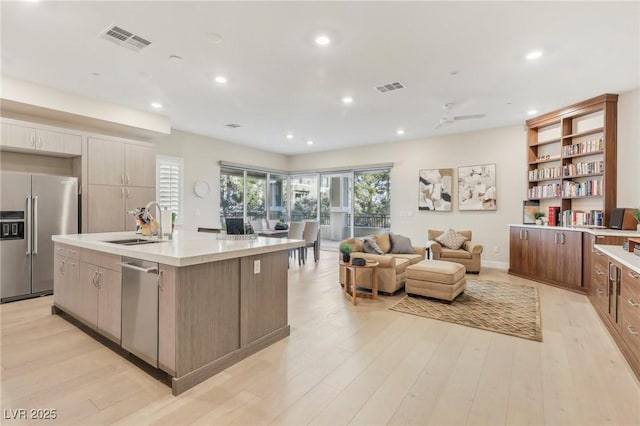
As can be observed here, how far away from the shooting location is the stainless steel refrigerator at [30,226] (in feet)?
13.5

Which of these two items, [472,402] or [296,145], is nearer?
[472,402]

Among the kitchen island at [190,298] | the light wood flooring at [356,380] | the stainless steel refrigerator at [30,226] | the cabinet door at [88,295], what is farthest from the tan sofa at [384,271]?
the stainless steel refrigerator at [30,226]

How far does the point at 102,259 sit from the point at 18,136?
2894mm

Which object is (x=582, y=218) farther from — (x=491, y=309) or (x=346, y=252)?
(x=346, y=252)

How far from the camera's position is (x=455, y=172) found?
6.88m

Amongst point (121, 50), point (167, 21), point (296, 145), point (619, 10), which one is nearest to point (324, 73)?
point (167, 21)

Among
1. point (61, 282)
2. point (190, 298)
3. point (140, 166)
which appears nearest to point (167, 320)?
point (190, 298)

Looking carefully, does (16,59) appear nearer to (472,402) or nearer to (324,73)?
(324,73)

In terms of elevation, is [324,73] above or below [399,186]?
above

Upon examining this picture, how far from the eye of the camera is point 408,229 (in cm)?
757

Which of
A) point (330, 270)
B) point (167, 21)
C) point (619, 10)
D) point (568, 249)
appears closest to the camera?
point (619, 10)

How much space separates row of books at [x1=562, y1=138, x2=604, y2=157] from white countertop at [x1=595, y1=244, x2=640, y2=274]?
221 cm

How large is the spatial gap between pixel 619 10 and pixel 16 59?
5925 millimetres

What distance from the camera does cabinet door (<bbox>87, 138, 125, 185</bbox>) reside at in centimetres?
484
